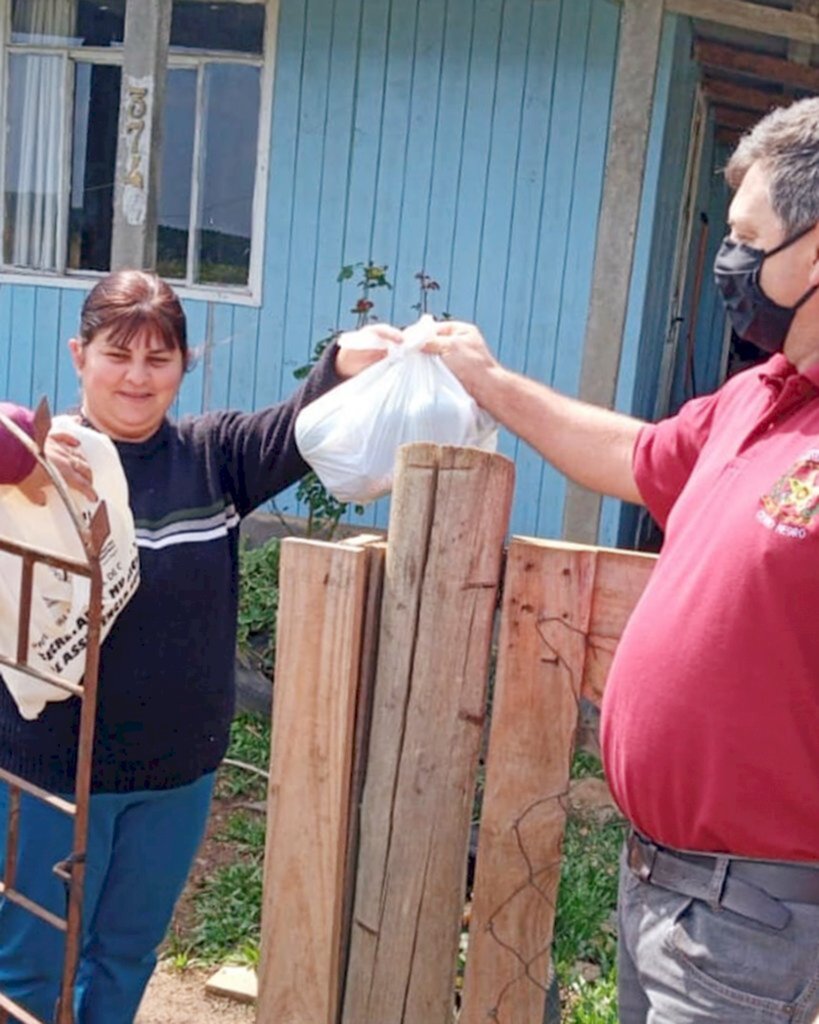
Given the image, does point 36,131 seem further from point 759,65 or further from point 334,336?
point 759,65

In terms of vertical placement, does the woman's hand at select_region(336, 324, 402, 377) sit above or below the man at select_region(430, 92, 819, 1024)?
above

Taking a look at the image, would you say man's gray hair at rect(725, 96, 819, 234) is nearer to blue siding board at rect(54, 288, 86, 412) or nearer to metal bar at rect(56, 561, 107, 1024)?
metal bar at rect(56, 561, 107, 1024)

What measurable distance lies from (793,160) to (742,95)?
25.5 feet

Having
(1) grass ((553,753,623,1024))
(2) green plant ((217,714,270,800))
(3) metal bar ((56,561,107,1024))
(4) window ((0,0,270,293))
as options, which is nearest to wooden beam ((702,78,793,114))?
(4) window ((0,0,270,293))

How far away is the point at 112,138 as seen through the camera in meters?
7.68

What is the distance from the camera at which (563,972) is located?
3.58m

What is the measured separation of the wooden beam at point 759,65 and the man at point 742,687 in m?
5.90

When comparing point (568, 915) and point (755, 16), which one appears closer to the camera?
point (568, 915)

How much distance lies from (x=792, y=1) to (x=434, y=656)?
16.8ft

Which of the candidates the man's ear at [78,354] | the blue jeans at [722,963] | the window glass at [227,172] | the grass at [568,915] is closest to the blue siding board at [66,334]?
the window glass at [227,172]

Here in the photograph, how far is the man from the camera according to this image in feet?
5.70

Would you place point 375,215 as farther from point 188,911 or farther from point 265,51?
point 188,911

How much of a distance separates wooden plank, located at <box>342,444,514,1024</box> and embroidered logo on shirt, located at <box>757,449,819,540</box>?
440 mm

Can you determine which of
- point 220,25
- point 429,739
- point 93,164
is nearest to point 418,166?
point 220,25
